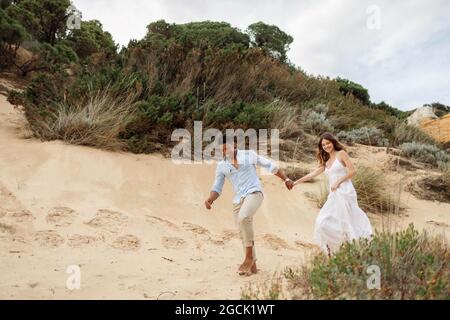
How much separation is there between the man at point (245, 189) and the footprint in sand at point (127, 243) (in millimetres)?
1178

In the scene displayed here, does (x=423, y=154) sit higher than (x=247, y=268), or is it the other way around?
(x=423, y=154)

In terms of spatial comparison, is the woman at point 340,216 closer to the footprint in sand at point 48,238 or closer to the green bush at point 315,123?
the footprint in sand at point 48,238

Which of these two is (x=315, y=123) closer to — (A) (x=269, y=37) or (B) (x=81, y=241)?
(B) (x=81, y=241)

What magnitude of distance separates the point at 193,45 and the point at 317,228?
747 centimetres

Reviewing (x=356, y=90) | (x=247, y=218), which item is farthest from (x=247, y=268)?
(x=356, y=90)

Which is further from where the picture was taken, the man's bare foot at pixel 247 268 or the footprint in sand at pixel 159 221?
the footprint in sand at pixel 159 221

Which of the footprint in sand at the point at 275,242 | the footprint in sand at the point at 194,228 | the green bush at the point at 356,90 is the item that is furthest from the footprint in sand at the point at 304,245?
the green bush at the point at 356,90

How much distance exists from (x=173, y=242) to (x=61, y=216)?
1.50m

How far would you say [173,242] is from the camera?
578 centimetres

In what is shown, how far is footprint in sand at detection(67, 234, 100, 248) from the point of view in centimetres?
530

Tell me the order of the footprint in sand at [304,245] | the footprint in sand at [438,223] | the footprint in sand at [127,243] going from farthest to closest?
the footprint in sand at [438,223] < the footprint in sand at [304,245] < the footprint in sand at [127,243]

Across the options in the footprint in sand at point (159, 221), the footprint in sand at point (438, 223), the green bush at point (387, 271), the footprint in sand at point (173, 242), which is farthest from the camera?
the footprint in sand at point (438, 223)

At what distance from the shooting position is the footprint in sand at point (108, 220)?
229 inches

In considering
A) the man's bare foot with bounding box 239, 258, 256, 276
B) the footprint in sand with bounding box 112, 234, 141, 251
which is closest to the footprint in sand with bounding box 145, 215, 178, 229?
the footprint in sand with bounding box 112, 234, 141, 251
